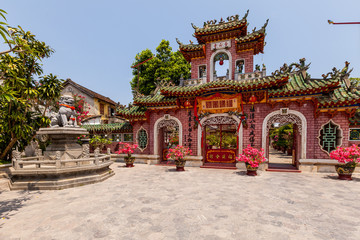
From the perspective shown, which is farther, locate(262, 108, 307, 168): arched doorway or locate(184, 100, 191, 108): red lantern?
locate(184, 100, 191, 108): red lantern

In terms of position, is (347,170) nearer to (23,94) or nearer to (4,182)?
(4,182)

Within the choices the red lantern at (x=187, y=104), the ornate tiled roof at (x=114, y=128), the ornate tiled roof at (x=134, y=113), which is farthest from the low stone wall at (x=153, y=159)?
the red lantern at (x=187, y=104)

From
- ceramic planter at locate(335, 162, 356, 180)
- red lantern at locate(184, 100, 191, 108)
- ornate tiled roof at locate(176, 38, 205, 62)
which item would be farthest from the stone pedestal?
ceramic planter at locate(335, 162, 356, 180)

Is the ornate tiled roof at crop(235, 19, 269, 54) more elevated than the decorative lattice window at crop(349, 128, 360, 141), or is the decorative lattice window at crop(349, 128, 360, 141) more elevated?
the ornate tiled roof at crop(235, 19, 269, 54)

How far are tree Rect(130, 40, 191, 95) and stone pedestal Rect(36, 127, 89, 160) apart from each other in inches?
638

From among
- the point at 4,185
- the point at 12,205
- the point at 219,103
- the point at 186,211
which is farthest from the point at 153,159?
the point at 186,211

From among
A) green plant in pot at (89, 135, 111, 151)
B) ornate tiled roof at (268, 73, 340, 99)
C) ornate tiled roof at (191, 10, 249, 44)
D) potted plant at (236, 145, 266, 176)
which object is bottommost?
potted plant at (236, 145, 266, 176)

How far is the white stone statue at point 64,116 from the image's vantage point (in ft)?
26.1

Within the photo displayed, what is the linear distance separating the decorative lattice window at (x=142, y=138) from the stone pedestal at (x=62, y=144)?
5.22 m

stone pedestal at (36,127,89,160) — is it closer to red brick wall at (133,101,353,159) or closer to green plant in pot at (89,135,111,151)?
green plant in pot at (89,135,111,151)

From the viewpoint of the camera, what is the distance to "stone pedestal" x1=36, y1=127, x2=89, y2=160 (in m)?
7.52

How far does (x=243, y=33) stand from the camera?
1169cm

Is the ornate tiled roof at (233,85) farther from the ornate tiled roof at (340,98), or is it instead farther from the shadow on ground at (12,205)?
the shadow on ground at (12,205)

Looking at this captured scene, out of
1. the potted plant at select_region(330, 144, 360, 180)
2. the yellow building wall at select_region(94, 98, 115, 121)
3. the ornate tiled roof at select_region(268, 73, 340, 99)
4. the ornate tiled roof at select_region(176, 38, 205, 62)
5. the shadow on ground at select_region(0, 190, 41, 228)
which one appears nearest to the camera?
the shadow on ground at select_region(0, 190, 41, 228)
